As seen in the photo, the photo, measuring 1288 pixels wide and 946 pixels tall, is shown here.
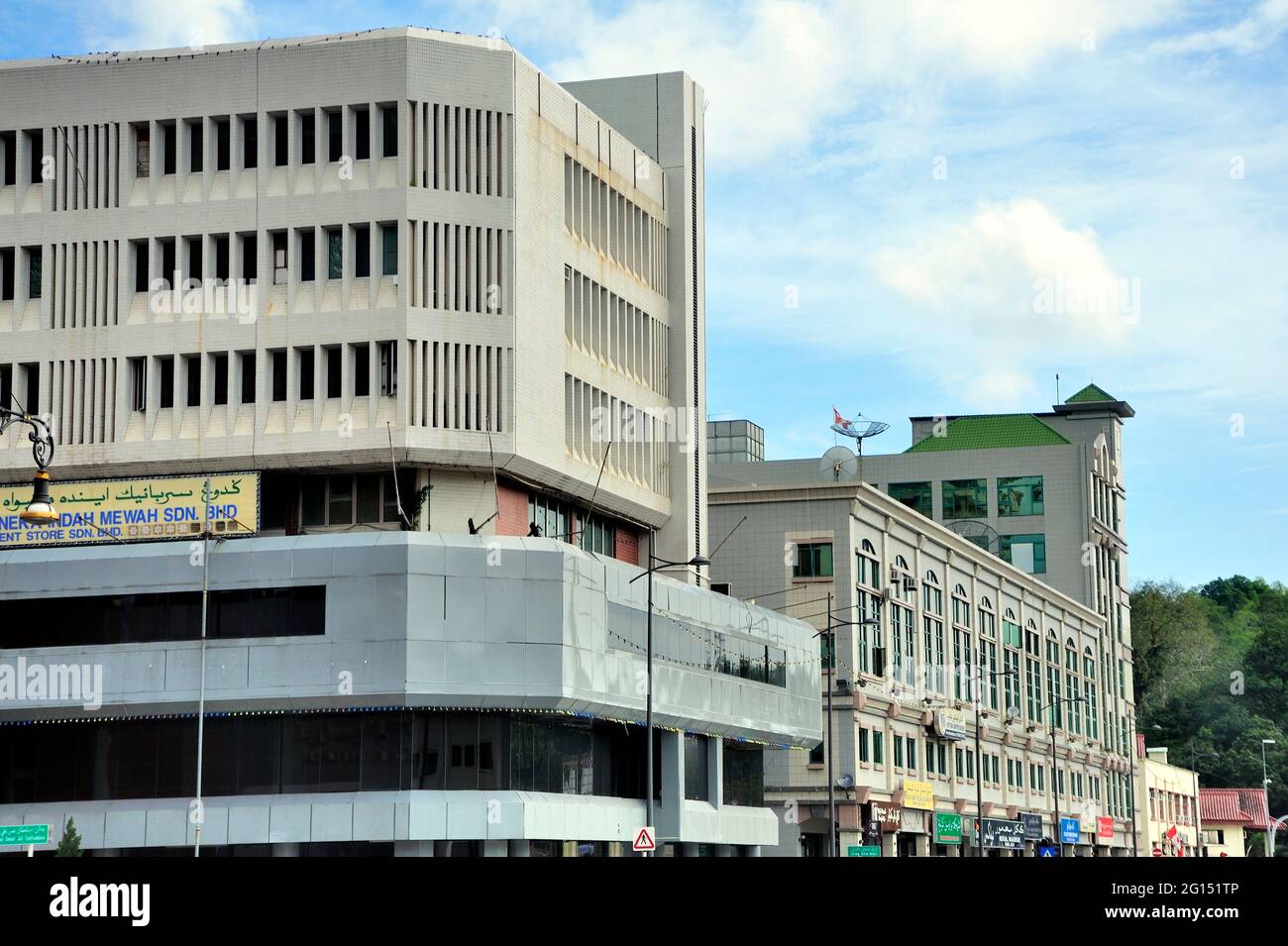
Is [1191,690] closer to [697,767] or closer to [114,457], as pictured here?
[697,767]

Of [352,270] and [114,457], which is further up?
[352,270]

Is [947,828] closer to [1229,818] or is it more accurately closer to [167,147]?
[167,147]

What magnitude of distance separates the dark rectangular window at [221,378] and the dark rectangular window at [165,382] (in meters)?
1.56

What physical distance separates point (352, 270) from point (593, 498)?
12375 mm

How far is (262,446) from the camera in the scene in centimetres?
6119

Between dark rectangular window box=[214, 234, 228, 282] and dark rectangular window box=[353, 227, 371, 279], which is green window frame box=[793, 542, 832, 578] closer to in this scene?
dark rectangular window box=[353, 227, 371, 279]

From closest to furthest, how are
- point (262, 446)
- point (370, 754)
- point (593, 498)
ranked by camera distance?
point (370, 754) < point (262, 446) < point (593, 498)

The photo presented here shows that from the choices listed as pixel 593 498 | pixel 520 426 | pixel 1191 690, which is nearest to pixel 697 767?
pixel 593 498

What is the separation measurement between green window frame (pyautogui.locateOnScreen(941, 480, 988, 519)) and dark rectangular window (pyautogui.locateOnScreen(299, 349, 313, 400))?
62.8 m

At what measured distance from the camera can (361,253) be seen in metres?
62.4

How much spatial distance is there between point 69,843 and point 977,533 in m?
74.7

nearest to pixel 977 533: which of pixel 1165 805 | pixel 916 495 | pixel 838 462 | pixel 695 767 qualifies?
pixel 916 495
